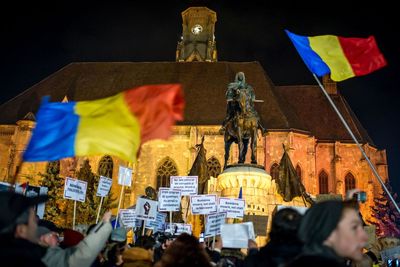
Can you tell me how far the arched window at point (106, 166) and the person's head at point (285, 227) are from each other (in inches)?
1192

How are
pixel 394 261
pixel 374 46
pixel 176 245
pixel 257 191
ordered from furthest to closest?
pixel 257 191
pixel 374 46
pixel 394 261
pixel 176 245

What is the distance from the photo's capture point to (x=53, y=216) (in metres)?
27.4

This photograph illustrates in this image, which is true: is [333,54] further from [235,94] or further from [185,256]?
[185,256]

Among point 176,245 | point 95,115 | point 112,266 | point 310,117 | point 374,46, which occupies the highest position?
point 310,117

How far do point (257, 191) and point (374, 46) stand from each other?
222 inches

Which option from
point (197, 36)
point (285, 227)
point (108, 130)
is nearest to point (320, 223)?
point (285, 227)

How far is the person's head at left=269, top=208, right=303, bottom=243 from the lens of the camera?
3148mm

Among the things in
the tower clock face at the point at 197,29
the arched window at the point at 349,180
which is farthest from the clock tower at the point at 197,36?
the arched window at the point at 349,180

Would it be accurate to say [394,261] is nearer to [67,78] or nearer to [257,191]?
[257,191]

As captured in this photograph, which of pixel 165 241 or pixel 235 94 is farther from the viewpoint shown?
pixel 235 94

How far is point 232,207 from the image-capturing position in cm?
902

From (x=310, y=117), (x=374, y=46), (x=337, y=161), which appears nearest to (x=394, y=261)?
(x=374, y=46)

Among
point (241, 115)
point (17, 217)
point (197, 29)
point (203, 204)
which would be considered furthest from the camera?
point (197, 29)

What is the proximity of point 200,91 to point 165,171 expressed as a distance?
24.4ft
